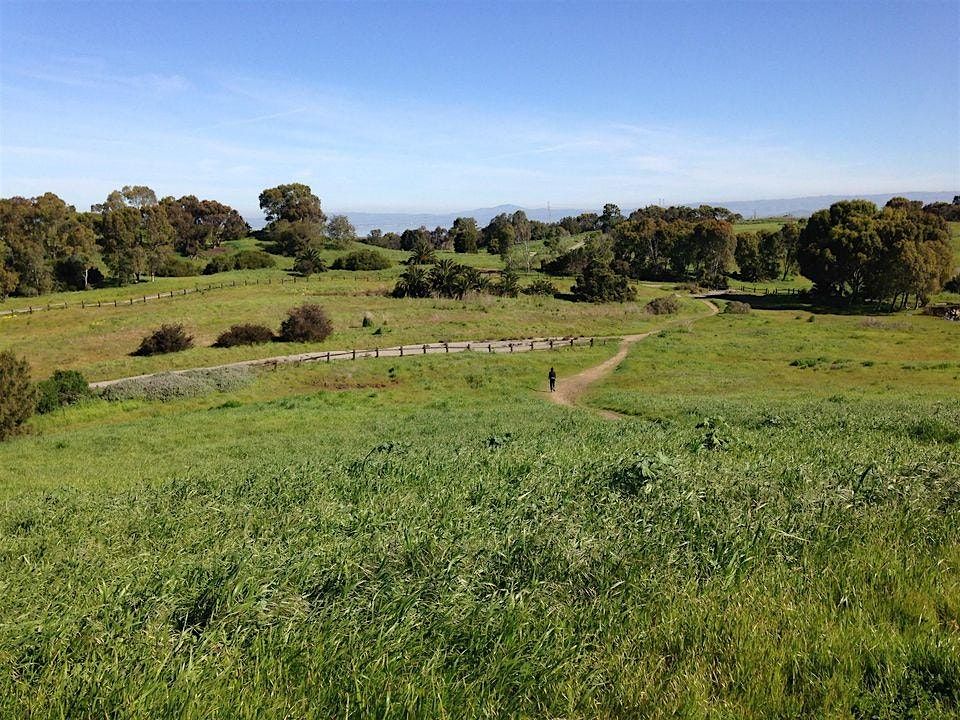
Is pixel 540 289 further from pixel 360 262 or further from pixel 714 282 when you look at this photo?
pixel 360 262

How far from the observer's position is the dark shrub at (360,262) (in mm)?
95125

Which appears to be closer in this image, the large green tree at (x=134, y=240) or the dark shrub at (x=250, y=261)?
Answer: the large green tree at (x=134, y=240)

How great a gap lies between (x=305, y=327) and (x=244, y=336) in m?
4.52

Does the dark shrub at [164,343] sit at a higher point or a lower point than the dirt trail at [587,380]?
higher

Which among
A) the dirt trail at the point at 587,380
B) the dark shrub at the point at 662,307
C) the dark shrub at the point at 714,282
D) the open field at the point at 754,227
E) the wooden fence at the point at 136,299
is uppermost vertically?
the open field at the point at 754,227

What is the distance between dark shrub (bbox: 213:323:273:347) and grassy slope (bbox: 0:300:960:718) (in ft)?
121

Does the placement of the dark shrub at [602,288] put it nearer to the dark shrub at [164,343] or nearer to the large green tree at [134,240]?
the dark shrub at [164,343]

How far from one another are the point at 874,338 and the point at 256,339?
165ft

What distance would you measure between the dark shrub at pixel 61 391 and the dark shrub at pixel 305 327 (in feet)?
55.7

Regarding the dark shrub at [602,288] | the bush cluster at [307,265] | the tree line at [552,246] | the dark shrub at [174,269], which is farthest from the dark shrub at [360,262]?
the dark shrub at [602,288]

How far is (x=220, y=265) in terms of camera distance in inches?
3637

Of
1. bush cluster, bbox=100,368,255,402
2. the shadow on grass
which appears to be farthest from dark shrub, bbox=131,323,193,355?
the shadow on grass

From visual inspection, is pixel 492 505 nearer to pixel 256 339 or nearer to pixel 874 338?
pixel 256 339

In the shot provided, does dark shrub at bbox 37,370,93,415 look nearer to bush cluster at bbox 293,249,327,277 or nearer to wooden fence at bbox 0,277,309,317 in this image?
wooden fence at bbox 0,277,309,317
